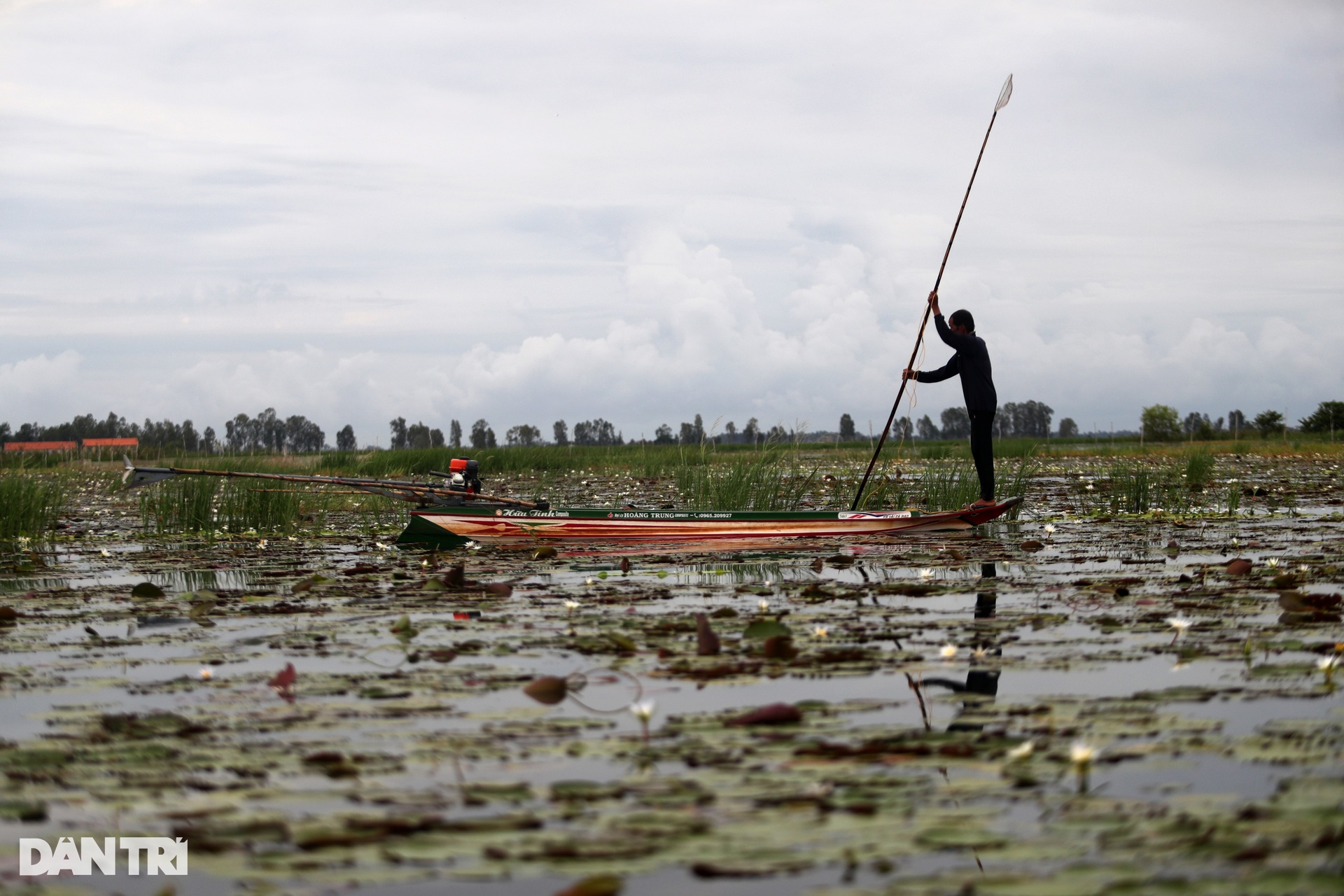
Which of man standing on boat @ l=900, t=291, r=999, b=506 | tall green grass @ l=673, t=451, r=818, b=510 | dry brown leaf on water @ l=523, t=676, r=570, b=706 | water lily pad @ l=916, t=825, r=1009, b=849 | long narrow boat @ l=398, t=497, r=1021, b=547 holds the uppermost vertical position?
man standing on boat @ l=900, t=291, r=999, b=506

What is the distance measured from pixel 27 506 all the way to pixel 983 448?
449 inches

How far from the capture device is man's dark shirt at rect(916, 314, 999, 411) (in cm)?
1128

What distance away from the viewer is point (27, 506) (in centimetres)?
1242

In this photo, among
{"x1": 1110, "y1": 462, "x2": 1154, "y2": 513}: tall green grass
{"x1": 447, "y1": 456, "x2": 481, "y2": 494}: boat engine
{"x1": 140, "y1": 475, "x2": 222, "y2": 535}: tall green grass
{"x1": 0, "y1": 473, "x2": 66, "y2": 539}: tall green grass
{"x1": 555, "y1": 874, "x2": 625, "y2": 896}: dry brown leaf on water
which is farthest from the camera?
{"x1": 1110, "y1": 462, "x2": 1154, "y2": 513}: tall green grass

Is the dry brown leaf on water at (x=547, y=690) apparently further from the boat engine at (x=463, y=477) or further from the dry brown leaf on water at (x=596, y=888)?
the boat engine at (x=463, y=477)

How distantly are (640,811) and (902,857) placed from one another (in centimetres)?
72

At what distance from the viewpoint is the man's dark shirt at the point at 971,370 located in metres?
11.3

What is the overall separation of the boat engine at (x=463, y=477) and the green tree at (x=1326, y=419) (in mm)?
52481

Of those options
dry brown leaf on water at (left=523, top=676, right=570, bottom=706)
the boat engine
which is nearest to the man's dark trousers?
the boat engine

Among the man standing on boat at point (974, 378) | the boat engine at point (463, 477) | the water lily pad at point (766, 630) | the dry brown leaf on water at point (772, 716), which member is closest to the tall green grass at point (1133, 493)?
the man standing on boat at point (974, 378)

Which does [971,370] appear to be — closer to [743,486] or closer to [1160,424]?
[743,486]

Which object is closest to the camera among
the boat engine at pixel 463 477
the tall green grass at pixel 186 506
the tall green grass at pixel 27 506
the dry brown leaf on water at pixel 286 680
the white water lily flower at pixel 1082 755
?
the white water lily flower at pixel 1082 755

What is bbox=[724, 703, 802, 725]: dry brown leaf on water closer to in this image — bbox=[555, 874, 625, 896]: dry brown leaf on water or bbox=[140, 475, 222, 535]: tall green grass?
bbox=[555, 874, 625, 896]: dry brown leaf on water

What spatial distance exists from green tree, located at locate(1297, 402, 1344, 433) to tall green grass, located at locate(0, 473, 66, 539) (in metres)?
55.3
